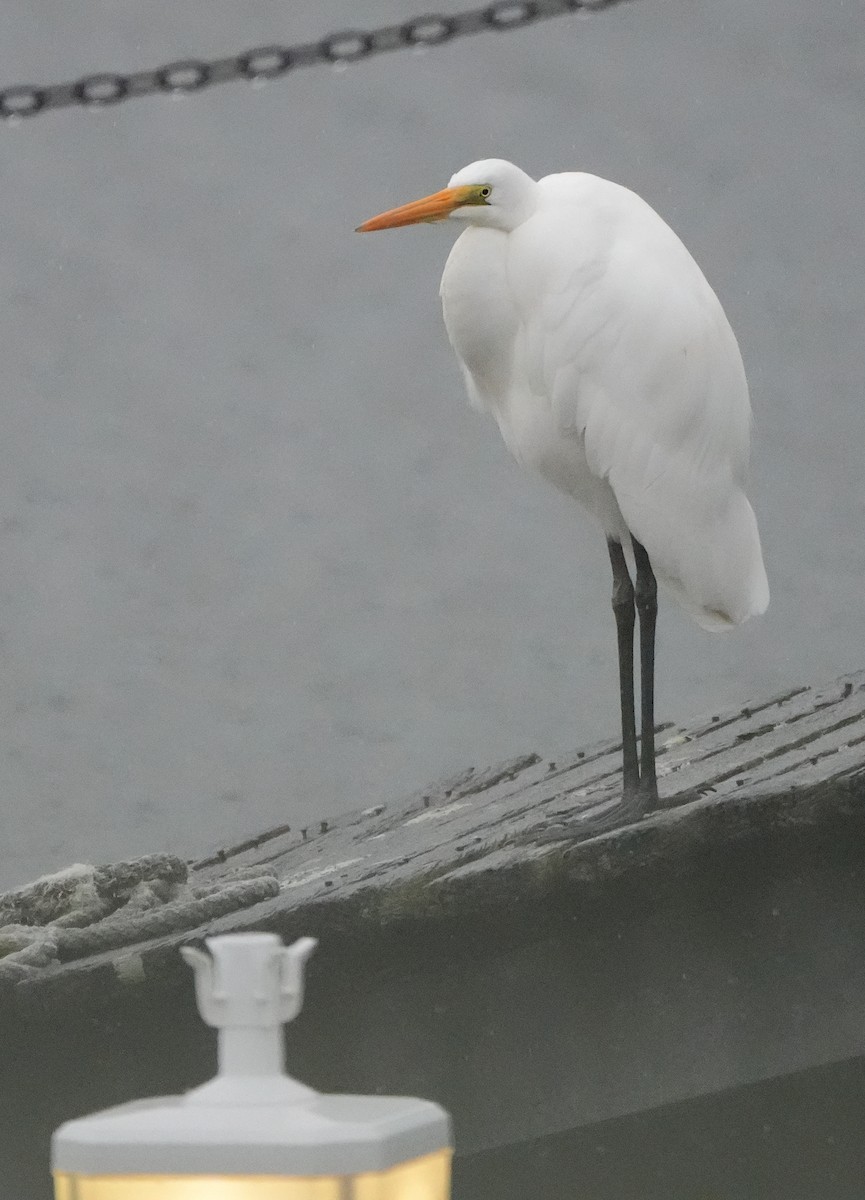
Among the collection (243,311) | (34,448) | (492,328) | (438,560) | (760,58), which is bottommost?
(438,560)

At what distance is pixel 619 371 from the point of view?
92.7 inches

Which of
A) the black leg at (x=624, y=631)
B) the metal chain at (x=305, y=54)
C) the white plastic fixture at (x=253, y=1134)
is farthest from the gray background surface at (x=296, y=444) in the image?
the white plastic fixture at (x=253, y=1134)

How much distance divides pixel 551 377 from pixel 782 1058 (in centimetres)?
95

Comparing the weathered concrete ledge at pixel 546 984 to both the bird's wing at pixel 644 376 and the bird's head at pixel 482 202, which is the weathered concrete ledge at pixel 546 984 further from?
the bird's head at pixel 482 202

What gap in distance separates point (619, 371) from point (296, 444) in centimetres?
196

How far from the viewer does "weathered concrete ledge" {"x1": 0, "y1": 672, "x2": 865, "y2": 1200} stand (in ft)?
6.26

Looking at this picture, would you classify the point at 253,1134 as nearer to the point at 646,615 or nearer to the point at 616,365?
the point at 616,365

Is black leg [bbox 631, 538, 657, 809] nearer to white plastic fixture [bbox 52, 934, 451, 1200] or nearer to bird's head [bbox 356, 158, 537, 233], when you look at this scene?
bird's head [bbox 356, 158, 537, 233]

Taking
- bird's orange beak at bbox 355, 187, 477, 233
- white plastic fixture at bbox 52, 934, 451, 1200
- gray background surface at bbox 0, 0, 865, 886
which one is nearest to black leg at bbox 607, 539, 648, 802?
bird's orange beak at bbox 355, 187, 477, 233

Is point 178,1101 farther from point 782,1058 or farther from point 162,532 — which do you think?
point 162,532

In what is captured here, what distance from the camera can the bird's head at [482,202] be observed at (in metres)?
2.46

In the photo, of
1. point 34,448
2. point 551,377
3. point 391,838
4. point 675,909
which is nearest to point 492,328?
point 551,377

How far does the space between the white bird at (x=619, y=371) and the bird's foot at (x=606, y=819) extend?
2cm

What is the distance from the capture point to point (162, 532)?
13.8 feet
